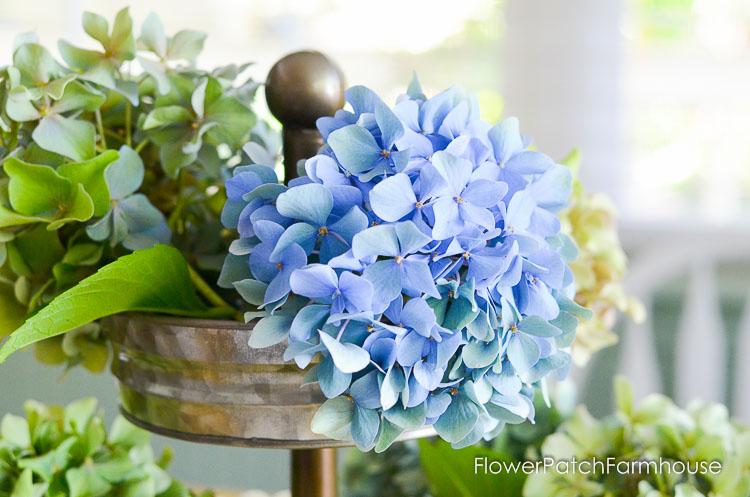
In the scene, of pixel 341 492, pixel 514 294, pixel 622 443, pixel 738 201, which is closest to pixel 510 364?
pixel 514 294

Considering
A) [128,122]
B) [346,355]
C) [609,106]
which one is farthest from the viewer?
[609,106]

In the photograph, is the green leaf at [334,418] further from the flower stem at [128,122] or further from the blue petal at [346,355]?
the flower stem at [128,122]

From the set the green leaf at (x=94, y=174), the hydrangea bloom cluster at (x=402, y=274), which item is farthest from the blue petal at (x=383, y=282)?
the green leaf at (x=94, y=174)

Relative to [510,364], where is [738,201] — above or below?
below

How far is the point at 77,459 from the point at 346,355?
0.57ft

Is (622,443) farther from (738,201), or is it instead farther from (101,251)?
(738,201)

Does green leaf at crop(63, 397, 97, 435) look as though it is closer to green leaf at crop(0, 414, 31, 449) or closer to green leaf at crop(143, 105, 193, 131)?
green leaf at crop(0, 414, 31, 449)

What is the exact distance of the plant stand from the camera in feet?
0.77

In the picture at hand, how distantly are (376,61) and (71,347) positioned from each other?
241 centimetres

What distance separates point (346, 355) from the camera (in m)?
0.21

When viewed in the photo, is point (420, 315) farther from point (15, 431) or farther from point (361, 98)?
point (15, 431)

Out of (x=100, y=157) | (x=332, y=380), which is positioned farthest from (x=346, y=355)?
(x=100, y=157)

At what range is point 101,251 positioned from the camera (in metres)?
0.28

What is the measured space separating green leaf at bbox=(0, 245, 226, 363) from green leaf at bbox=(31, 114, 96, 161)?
50 millimetres
